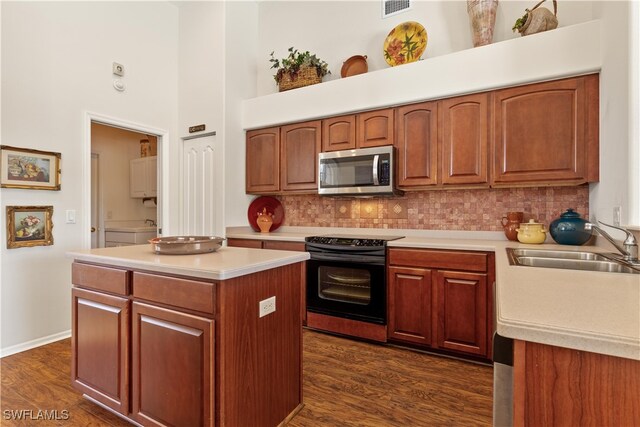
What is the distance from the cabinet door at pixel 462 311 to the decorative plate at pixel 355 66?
2.18 meters

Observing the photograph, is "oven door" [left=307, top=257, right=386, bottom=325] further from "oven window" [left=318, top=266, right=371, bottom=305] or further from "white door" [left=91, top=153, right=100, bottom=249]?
"white door" [left=91, top=153, right=100, bottom=249]

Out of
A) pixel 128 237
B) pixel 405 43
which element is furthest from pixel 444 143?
pixel 128 237

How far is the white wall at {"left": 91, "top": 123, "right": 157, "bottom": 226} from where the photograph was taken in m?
5.05

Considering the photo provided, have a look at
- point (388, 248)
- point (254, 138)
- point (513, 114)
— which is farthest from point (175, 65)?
point (513, 114)

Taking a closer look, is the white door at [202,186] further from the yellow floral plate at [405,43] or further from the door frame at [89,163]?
the yellow floral plate at [405,43]

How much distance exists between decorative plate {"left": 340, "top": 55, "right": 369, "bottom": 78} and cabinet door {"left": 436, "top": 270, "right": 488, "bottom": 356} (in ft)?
7.16

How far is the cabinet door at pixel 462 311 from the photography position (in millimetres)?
2340

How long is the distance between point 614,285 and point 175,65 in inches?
179

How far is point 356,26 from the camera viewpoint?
3.51 m

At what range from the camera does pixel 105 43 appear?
3.29 meters

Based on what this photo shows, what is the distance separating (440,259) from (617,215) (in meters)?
1.06

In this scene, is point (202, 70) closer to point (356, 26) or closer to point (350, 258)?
point (356, 26)

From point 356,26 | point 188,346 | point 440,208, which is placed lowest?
point 188,346
